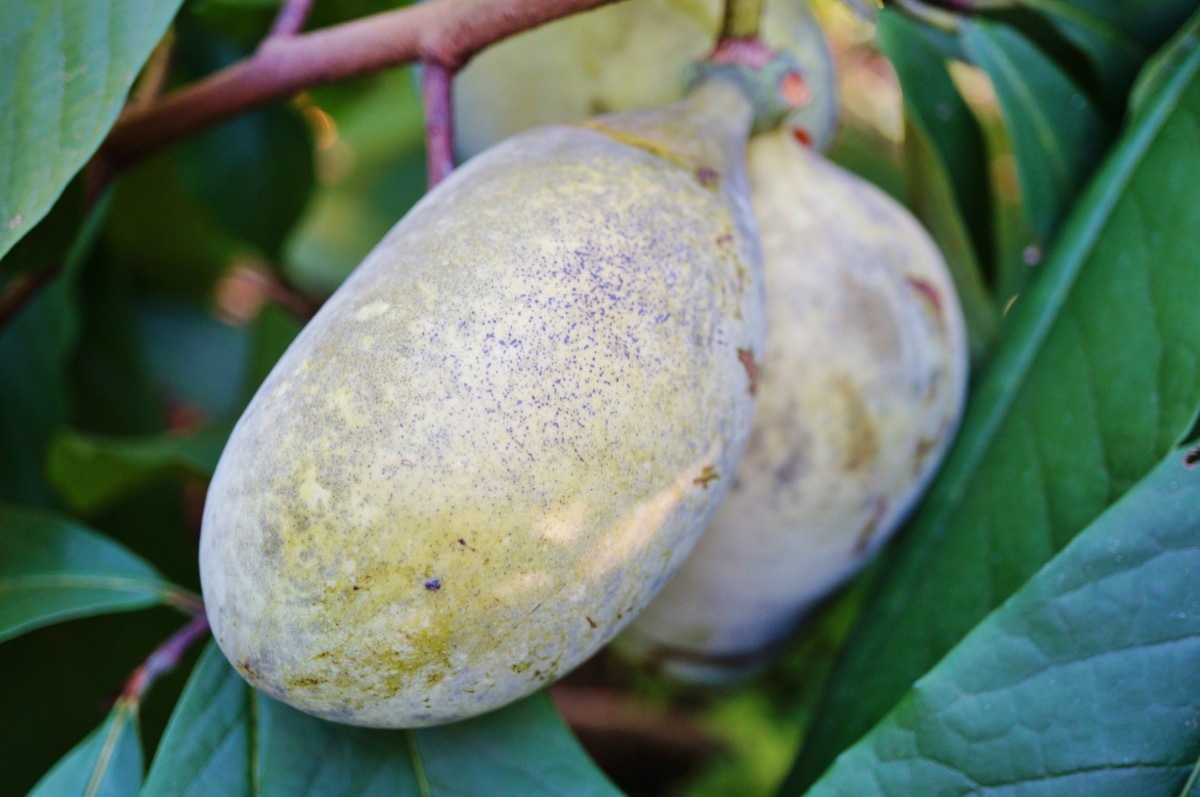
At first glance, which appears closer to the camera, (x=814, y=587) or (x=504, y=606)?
(x=504, y=606)

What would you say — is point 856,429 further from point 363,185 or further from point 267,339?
point 363,185

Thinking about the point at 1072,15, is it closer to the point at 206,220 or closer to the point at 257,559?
the point at 257,559

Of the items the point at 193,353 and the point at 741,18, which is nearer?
the point at 741,18

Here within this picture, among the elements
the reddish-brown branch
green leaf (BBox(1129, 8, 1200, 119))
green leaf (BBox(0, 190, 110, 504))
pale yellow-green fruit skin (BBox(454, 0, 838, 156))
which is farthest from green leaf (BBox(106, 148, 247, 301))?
green leaf (BBox(1129, 8, 1200, 119))

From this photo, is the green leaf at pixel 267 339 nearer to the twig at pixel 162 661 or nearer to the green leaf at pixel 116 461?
the green leaf at pixel 116 461

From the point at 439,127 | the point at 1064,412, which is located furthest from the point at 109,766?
the point at 1064,412

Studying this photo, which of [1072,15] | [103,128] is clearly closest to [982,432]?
[1072,15]

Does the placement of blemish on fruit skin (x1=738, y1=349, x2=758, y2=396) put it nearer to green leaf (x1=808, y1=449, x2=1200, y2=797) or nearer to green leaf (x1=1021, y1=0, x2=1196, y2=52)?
green leaf (x1=808, y1=449, x2=1200, y2=797)
